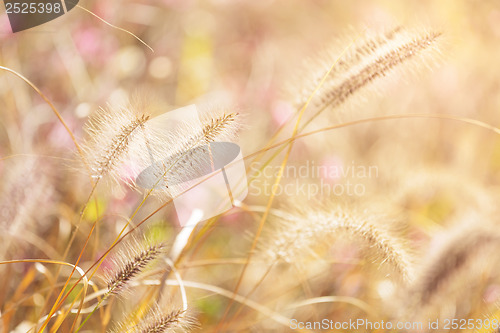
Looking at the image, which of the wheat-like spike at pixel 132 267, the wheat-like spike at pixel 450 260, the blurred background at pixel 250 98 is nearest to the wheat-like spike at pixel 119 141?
the wheat-like spike at pixel 132 267

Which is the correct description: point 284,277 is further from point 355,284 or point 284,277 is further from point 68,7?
point 68,7

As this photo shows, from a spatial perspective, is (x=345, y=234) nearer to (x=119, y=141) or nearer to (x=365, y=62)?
(x=365, y=62)

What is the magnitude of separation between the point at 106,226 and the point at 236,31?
99cm

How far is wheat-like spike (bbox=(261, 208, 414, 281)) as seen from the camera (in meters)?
0.79

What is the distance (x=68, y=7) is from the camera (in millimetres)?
1242

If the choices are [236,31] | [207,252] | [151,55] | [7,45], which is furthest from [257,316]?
[236,31]

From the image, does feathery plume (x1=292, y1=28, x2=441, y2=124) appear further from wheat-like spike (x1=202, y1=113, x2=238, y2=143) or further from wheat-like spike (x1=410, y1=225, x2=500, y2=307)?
wheat-like spike (x1=410, y1=225, x2=500, y2=307)

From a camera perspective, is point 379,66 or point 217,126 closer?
point 217,126
